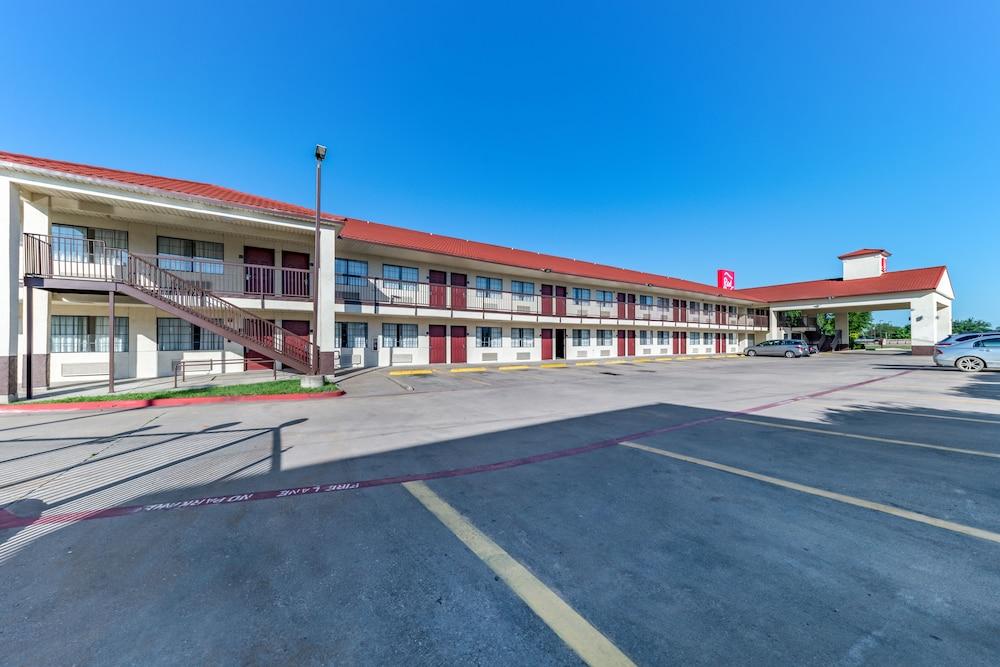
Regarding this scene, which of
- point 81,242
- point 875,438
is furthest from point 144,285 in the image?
point 875,438

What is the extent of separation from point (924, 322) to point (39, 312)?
176ft

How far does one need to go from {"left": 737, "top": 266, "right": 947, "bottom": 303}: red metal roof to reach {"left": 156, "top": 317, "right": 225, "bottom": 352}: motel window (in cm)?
4754

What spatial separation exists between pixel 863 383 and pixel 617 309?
17.0 meters

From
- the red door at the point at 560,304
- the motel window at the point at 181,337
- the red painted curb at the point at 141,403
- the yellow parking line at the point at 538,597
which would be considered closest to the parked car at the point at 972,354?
the red door at the point at 560,304

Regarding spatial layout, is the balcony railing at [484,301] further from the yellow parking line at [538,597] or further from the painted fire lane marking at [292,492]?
the yellow parking line at [538,597]

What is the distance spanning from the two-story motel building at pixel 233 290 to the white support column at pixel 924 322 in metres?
0.40

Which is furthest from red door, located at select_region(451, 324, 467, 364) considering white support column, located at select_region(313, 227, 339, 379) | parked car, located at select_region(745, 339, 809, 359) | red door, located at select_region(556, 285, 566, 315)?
parked car, located at select_region(745, 339, 809, 359)

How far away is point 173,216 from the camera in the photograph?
13.7 m

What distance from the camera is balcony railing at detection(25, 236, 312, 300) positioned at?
11.9 m

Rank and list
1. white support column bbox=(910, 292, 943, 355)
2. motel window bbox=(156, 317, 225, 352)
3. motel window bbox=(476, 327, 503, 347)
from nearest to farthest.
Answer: motel window bbox=(156, 317, 225, 352)
motel window bbox=(476, 327, 503, 347)
white support column bbox=(910, 292, 943, 355)

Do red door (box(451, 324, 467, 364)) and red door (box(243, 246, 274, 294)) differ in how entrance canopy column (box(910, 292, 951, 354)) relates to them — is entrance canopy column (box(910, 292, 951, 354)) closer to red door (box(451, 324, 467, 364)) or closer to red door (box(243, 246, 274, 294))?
red door (box(451, 324, 467, 364))

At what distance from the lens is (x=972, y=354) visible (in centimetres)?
1700

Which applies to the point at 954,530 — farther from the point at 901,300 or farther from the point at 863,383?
the point at 901,300

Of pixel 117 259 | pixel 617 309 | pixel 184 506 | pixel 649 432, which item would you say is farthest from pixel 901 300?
pixel 117 259
